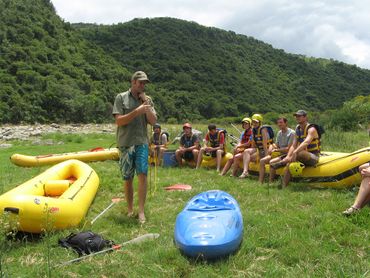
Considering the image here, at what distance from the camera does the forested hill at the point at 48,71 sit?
3547cm

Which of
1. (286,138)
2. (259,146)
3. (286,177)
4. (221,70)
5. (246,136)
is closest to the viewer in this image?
(286,177)

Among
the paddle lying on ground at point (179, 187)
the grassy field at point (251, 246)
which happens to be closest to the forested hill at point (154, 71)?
the paddle lying on ground at point (179, 187)

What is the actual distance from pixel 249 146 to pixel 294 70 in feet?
230

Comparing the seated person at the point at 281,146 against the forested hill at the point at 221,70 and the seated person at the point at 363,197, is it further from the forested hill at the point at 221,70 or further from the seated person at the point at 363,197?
the forested hill at the point at 221,70

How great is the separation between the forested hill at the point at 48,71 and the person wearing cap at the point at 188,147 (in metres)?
25.7

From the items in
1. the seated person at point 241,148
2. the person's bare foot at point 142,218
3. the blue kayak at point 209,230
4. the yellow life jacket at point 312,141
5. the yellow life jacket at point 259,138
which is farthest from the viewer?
the seated person at point 241,148

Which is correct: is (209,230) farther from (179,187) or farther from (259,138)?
(259,138)

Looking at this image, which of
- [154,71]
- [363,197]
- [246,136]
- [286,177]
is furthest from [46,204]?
[154,71]

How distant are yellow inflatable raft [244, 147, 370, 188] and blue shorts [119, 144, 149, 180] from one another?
115 inches

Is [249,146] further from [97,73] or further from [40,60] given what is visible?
[97,73]

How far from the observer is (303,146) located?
6.16 metres

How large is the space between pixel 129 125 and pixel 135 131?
10 centimetres

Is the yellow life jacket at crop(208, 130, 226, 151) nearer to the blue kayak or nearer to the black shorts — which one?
the black shorts

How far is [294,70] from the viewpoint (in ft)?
243
